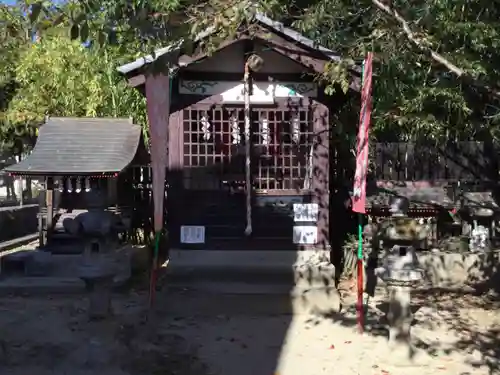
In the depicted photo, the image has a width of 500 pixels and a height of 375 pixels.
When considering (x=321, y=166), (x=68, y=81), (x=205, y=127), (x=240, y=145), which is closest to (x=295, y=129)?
(x=321, y=166)

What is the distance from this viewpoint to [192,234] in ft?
28.8

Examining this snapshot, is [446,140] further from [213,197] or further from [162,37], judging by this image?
[162,37]

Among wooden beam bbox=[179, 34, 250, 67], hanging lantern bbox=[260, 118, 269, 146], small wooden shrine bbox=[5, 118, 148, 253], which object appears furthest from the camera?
hanging lantern bbox=[260, 118, 269, 146]

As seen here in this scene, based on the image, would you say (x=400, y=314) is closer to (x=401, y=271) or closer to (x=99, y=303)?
(x=401, y=271)

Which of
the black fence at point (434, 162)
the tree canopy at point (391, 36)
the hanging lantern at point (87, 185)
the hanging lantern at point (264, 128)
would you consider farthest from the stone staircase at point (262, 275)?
the tree canopy at point (391, 36)

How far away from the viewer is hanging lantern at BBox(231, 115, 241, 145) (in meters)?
8.73

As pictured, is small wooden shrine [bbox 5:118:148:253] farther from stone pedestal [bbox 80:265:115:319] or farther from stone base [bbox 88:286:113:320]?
stone base [bbox 88:286:113:320]

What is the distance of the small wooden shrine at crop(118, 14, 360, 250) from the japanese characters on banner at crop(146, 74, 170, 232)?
150 centimetres

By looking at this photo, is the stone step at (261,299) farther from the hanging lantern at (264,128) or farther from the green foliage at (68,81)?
the green foliage at (68,81)

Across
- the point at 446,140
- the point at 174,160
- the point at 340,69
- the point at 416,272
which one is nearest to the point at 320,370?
the point at 416,272

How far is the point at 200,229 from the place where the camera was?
8773 millimetres

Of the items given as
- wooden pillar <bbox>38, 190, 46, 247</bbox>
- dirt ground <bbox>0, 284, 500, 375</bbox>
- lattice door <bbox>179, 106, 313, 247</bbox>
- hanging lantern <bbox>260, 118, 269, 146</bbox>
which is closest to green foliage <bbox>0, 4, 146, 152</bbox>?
wooden pillar <bbox>38, 190, 46, 247</bbox>

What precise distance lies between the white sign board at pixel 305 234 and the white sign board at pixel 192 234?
1.38 metres

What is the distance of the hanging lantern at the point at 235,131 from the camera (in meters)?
8.73
